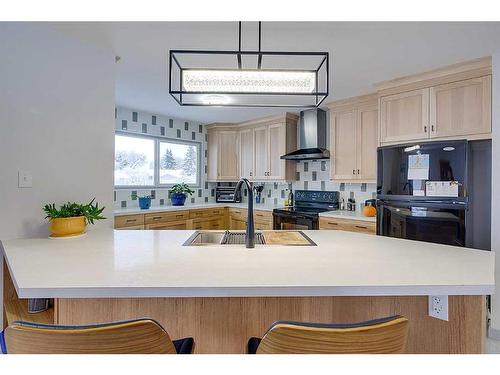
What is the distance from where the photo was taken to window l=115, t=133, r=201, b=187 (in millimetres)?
4012

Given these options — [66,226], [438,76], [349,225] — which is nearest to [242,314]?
[66,226]

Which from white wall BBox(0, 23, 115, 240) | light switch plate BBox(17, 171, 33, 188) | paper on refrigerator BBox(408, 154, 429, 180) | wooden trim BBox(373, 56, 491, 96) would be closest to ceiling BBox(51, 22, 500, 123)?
wooden trim BBox(373, 56, 491, 96)

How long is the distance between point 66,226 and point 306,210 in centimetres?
294

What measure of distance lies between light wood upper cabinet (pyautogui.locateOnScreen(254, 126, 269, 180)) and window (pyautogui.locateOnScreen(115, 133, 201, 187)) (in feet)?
3.72

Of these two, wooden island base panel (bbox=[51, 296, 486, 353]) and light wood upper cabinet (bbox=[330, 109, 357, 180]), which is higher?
light wood upper cabinet (bbox=[330, 109, 357, 180])

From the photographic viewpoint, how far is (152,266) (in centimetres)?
116

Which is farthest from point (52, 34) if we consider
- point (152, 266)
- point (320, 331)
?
point (320, 331)

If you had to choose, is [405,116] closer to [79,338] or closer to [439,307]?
[439,307]

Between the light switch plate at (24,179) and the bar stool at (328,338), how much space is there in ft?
6.21

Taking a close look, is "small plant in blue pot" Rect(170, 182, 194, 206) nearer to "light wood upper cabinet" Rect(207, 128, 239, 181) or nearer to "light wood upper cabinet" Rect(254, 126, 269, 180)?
"light wood upper cabinet" Rect(207, 128, 239, 181)

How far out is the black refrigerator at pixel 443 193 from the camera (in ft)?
7.68

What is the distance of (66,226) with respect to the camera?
69.1 inches

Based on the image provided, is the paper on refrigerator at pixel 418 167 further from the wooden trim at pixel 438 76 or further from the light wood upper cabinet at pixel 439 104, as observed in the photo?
the wooden trim at pixel 438 76

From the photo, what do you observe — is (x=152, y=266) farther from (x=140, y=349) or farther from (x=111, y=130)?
(x=111, y=130)
